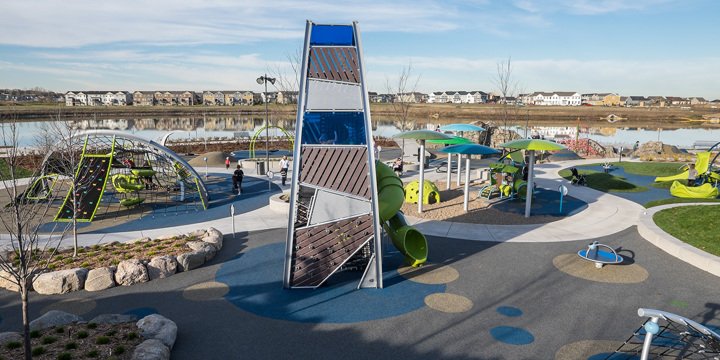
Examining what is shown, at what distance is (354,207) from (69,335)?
623 cm

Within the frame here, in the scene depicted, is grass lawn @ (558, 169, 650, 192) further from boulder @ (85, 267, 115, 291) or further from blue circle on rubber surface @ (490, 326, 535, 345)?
boulder @ (85, 267, 115, 291)

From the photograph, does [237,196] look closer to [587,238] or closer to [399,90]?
[587,238]

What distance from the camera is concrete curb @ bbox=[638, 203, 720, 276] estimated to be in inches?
452

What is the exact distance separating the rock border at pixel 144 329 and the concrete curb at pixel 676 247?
543 inches

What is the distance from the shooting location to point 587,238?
14.5m

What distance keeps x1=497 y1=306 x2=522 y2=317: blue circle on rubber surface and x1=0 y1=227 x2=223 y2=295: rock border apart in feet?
27.2

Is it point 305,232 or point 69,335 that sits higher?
point 305,232

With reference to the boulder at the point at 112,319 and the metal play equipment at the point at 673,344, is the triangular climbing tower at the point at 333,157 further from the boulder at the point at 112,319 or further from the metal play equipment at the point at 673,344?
the metal play equipment at the point at 673,344

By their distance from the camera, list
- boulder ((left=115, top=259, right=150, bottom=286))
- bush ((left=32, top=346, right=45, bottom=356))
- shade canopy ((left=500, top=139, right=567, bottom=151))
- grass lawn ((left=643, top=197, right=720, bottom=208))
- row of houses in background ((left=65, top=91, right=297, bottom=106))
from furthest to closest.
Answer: row of houses in background ((left=65, top=91, right=297, bottom=106)) → grass lawn ((left=643, top=197, right=720, bottom=208)) → shade canopy ((left=500, top=139, right=567, bottom=151)) → boulder ((left=115, top=259, right=150, bottom=286)) → bush ((left=32, top=346, right=45, bottom=356))

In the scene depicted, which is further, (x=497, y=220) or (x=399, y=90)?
(x=399, y=90)

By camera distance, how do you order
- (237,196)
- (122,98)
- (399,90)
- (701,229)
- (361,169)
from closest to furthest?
(361,169), (701,229), (237,196), (399,90), (122,98)

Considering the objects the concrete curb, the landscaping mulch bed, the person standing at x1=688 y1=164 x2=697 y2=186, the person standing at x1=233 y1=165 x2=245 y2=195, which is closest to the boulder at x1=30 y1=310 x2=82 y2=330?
the landscaping mulch bed

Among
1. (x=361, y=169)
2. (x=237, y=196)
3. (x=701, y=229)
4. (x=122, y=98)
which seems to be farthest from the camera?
(x=122, y=98)

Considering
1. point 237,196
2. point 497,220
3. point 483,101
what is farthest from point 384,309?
point 483,101
